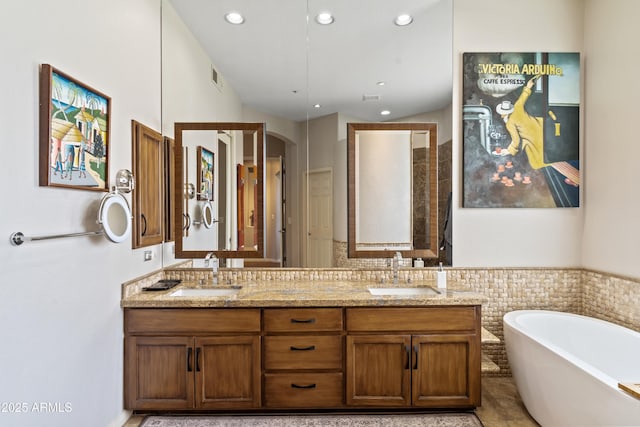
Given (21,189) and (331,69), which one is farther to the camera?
(331,69)

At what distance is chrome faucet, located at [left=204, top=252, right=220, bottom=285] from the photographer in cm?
275

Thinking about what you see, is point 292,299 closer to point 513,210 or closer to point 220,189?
point 220,189

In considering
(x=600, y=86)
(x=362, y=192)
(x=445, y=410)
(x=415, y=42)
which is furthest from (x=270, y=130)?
(x=600, y=86)

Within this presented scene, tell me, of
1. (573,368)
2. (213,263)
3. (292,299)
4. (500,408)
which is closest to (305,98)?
(213,263)

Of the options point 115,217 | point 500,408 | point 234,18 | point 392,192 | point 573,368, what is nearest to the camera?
point 573,368

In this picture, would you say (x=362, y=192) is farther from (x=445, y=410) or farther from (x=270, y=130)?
(x=445, y=410)

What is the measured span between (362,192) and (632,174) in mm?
1879

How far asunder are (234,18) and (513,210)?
2.71m

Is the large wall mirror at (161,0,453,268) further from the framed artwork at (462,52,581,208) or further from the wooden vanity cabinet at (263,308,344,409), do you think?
the wooden vanity cabinet at (263,308,344,409)

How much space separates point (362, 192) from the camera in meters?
2.88

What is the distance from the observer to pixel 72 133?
68.9 inches

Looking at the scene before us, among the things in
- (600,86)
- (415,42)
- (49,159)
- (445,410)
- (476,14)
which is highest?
(476,14)

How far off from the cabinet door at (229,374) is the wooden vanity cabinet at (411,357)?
2.01 ft

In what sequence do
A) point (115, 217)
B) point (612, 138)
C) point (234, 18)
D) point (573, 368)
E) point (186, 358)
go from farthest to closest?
point (234, 18) → point (612, 138) → point (186, 358) → point (115, 217) → point (573, 368)
